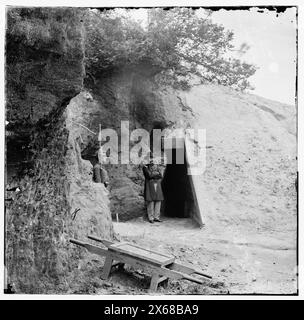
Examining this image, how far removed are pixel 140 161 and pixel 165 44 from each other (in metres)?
3.28

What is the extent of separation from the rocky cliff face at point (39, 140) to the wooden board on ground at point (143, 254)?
2.32 feet

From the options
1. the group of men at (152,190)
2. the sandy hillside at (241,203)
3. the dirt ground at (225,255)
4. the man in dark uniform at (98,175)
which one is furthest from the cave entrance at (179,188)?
the man in dark uniform at (98,175)

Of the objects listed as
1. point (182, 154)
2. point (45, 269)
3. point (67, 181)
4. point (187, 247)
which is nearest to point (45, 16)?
point (67, 181)

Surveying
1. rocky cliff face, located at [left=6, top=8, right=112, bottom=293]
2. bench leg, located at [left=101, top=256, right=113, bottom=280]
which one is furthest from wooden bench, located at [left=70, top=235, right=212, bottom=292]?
rocky cliff face, located at [left=6, top=8, right=112, bottom=293]

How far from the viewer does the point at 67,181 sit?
6.04 meters

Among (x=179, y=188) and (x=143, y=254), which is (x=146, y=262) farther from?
(x=179, y=188)

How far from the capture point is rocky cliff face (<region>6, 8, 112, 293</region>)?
4668 millimetres

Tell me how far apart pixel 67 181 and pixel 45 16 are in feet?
7.63

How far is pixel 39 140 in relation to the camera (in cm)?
523

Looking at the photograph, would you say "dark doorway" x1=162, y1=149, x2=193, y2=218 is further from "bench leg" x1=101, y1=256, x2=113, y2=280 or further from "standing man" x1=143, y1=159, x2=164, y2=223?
"bench leg" x1=101, y1=256, x2=113, y2=280

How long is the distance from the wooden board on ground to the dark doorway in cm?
603

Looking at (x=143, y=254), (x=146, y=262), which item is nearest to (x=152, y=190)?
(x=143, y=254)
